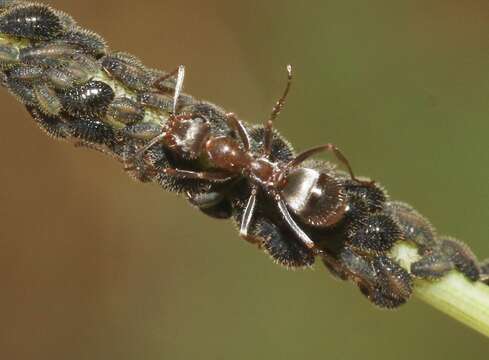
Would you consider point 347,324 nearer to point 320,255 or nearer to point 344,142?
point 344,142

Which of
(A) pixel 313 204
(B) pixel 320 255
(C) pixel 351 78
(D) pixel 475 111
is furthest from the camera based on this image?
(C) pixel 351 78

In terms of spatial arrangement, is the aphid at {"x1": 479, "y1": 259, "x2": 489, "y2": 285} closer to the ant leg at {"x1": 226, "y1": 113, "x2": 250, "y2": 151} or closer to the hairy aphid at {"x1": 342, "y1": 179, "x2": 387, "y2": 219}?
the hairy aphid at {"x1": 342, "y1": 179, "x2": 387, "y2": 219}

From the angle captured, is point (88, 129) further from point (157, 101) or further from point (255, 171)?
point (255, 171)

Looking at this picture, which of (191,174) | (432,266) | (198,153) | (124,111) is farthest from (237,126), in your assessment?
(432,266)

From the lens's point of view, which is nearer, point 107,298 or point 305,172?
point 305,172

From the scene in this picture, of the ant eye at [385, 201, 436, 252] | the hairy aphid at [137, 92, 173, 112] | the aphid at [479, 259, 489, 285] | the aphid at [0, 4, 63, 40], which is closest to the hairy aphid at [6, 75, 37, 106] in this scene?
the aphid at [0, 4, 63, 40]

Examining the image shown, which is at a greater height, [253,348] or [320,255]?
[253,348]

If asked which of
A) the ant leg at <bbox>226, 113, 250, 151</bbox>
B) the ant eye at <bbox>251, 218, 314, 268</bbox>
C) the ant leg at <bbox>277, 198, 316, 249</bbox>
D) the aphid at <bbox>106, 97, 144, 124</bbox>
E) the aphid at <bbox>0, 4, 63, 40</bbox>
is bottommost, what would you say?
the ant eye at <bbox>251, 218, 314, 268</bbox>

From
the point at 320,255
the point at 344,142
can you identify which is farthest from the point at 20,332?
the point at 320,255
